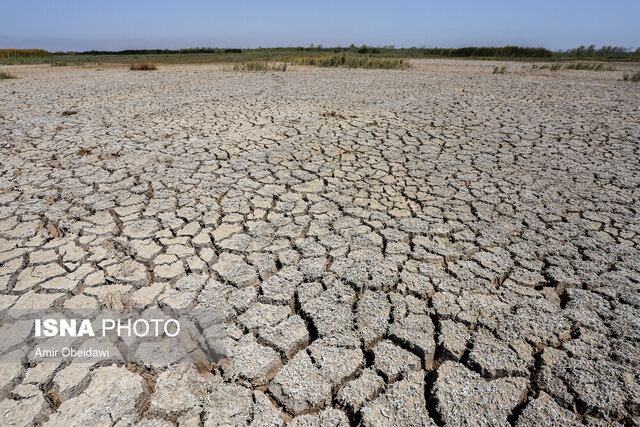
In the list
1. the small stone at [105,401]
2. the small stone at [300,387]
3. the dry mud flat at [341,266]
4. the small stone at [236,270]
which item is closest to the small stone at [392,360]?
the dry mud flat at [341,266]

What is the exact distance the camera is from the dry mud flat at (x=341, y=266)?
4.28 ft

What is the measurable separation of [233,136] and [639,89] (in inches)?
417

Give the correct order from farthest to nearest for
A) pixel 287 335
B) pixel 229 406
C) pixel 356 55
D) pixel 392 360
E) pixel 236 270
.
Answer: pixel 356 55, pixel 236 270, pixel 287 335, pixel 392 360, pixel 229 406

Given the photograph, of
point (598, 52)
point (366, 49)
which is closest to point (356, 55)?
point (366, 49)

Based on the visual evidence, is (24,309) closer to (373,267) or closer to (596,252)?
(373,267)

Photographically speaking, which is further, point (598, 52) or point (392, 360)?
point (598, 52)

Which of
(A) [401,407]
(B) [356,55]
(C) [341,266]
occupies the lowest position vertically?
(A) [401,407]

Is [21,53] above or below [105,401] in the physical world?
above

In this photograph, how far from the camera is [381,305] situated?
1.74 m

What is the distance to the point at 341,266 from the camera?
202 centimetres

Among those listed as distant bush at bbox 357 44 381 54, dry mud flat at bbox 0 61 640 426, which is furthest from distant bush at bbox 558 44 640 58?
dry mud flat at bbox 0 61 640 426

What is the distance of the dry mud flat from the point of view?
131cm

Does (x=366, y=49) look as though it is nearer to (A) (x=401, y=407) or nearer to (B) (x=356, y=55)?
(B) (x=356, y=55)

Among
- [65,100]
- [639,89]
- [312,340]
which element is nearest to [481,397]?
[312,340]
